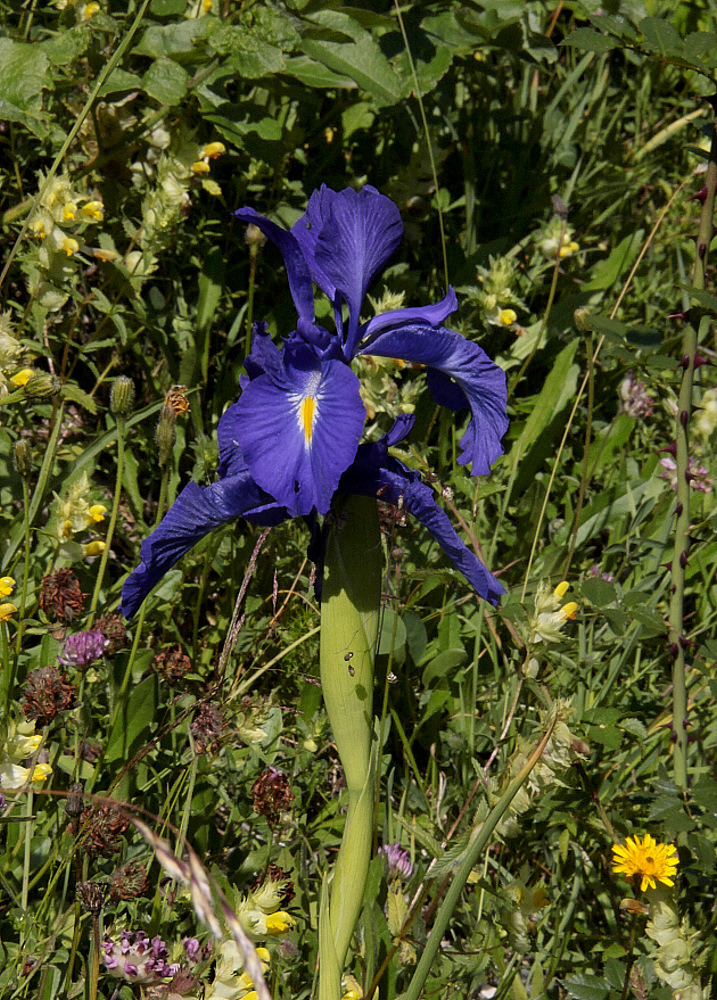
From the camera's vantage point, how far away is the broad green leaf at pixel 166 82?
2236 mm

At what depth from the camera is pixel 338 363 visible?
48.7 inches

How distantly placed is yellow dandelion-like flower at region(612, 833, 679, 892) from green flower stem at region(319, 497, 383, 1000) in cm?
51

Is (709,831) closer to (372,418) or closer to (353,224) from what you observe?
(372,418)

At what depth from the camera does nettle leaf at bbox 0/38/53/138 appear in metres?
2.19

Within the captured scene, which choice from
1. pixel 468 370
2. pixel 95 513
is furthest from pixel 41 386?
pixel 468 370

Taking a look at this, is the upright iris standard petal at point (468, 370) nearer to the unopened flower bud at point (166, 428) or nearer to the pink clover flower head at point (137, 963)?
the unopened flower bud at point (166, 428)

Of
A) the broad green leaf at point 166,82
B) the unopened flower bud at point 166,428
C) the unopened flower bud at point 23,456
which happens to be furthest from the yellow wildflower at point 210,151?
the unopened flower bud at point 23,456

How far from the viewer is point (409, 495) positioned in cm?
131

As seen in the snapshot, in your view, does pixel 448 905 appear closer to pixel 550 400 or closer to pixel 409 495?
pixel 409 495

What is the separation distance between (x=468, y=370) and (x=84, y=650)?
81cm

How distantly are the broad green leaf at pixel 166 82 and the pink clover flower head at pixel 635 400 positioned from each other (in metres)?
1.50

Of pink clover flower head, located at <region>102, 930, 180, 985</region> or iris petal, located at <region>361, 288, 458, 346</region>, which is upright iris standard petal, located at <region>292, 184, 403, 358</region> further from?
pink clover flower head, located at <region>102, 930, 180, 985</region>

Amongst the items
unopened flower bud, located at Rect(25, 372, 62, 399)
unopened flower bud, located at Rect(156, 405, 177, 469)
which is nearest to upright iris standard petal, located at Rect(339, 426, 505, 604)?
unopened flower bud, located at Rect(156, 405, 177, 469)

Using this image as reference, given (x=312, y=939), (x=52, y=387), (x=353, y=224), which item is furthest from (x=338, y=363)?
(x=312, y=939)
